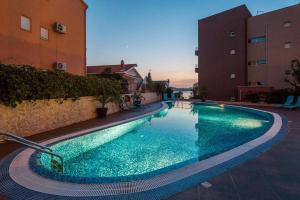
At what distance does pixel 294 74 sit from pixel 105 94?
1577 cm

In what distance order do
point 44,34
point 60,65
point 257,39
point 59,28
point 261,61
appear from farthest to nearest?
point 257,39, point 261,61, point 60,65, point 59,28, point 44,34

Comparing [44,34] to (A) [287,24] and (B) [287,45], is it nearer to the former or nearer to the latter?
(B) [287,45]

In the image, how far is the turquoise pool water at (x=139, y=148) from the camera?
4.70 metres

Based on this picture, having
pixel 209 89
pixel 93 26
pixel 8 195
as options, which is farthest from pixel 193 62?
pixel 8 195

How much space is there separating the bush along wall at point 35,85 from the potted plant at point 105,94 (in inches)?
42.6

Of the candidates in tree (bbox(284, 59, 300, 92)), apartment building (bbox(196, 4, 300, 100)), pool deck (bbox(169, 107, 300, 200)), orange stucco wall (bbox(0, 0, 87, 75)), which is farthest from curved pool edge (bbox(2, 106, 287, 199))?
apartment building (bbox(196, 4, 300, 100))

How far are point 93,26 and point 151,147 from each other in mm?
16868

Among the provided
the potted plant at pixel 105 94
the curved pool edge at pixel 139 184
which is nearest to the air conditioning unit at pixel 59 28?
the potted plant at pixel 105 94

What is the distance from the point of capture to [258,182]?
3125 mm

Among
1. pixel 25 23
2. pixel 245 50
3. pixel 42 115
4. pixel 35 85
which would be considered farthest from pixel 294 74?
pixel 25 23

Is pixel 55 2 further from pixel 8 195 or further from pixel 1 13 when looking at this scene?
pixel 8 195

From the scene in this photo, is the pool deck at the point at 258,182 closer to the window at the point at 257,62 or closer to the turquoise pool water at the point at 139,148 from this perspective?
the turquoise pool water at the point at 139,148

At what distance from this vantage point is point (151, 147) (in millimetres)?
6438

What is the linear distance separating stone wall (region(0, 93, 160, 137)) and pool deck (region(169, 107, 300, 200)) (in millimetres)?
5718
